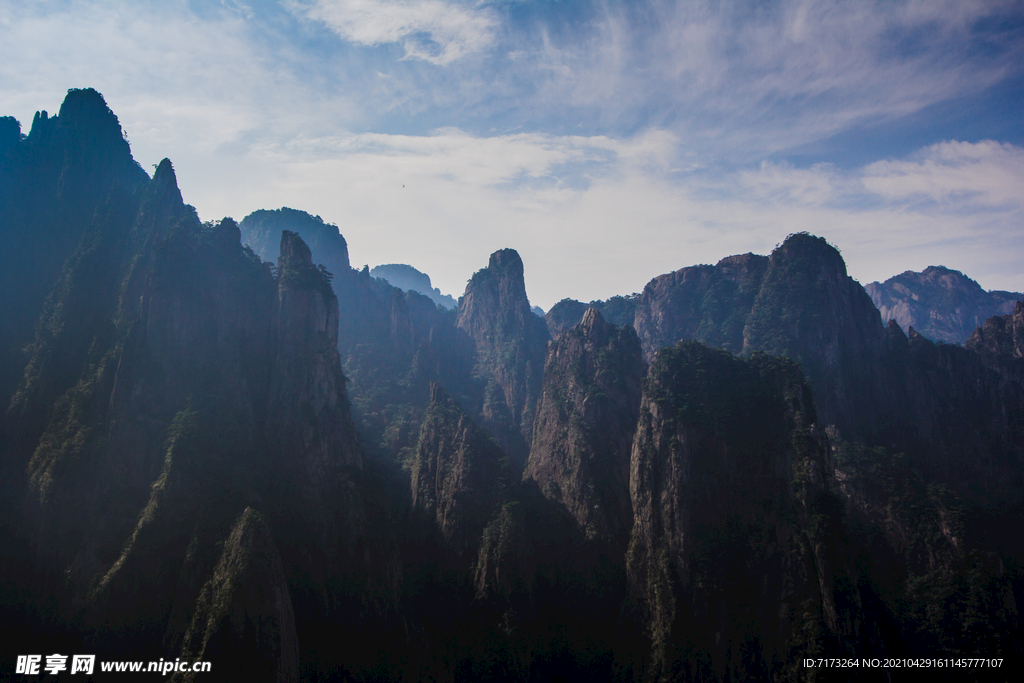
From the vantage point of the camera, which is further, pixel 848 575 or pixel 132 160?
pixel 132 160

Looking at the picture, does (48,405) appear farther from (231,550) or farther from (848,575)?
(848,575)

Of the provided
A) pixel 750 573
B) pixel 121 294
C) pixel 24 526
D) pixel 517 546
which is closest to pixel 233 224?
pixel 121 294

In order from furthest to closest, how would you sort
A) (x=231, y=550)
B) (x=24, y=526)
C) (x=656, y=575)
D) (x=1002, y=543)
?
(x=1002, y=543)
(x=656, y=575)
(x=24, y=526)
(x=231, y=550)

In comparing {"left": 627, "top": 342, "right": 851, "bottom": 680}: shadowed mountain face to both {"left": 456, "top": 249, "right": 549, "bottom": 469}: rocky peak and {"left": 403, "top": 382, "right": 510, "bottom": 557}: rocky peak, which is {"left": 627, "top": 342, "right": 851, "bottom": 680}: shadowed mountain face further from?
{"left": 456, "top": 249, "right": 549, "bottom": 469}: rocky peak

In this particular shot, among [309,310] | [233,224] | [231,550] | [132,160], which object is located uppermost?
[132,160]

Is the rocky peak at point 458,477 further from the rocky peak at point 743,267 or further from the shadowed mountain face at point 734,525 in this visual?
the rocky peak at point 743,267

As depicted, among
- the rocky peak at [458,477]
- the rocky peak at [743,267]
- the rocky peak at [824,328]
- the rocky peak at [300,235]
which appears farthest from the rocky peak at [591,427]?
the rocky peak at [300,235]
